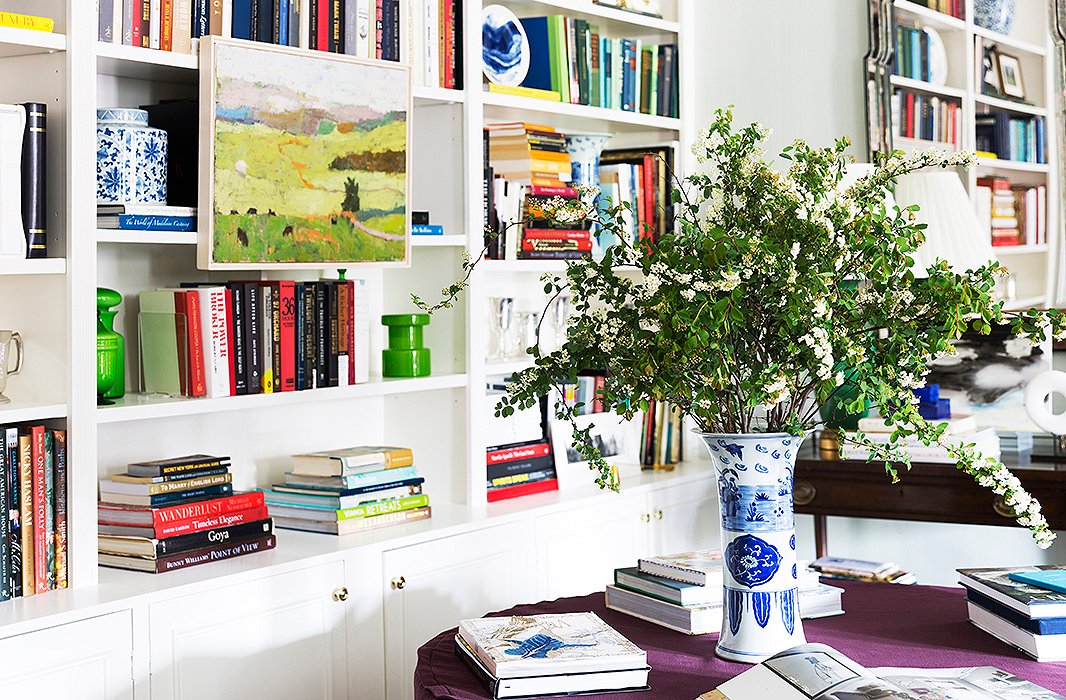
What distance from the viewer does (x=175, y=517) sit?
2.48m

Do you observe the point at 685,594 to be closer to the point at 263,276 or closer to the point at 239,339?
the point at 239,339

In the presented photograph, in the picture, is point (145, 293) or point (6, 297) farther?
point (145, 293)

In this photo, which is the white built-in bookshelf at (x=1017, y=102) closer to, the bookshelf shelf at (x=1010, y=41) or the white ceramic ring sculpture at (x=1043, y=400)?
the bookshelf shelf at (x=1010, y=41)

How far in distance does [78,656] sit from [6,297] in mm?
687

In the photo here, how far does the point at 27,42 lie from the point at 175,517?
3.05ft

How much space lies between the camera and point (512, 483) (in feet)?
10.8

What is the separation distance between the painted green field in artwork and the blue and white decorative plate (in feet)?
1.44

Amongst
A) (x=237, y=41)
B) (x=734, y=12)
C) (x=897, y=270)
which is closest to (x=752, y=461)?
(x=897, y=270)

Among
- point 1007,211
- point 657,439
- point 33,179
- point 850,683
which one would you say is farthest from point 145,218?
point 1007,211

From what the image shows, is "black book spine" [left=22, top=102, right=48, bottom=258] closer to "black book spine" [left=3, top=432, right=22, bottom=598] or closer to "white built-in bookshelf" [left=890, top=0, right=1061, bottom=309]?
"black book spine" [left=3, top=432, right=22, bottom=598]

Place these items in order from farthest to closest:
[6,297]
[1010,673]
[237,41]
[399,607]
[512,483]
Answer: [512,483], [399,607], [237,41], [6,297], [1010,673]

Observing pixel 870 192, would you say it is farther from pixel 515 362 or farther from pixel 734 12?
pixel 734 12

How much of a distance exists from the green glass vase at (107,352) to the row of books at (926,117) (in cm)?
219

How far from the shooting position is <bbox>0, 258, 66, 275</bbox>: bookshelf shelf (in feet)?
7.19
